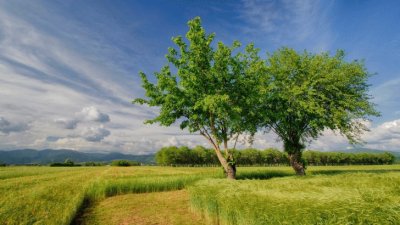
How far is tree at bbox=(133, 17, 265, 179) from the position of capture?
80.0ft

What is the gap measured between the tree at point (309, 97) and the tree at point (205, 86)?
14.0ft

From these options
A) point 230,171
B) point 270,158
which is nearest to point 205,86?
point 230,171

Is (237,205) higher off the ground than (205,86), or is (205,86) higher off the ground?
(205,86)

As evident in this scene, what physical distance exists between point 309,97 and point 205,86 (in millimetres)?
13822

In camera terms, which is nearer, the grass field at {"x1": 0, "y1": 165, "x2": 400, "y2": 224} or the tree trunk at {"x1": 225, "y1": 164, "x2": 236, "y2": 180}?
the grass field at {"x1": 0, "y1": 165, "x2": 400, "y2": 224}

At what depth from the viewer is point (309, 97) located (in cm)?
2983

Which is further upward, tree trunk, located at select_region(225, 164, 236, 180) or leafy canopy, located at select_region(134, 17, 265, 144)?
leafy canopy, located at select_region(134, 17, 265, 144)

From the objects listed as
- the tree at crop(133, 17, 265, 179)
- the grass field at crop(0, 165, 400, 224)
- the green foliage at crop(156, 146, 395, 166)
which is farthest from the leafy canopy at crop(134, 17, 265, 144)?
the green foliage at crop(156, 146, 395, 166)

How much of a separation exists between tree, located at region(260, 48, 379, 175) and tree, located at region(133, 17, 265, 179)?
4277mm

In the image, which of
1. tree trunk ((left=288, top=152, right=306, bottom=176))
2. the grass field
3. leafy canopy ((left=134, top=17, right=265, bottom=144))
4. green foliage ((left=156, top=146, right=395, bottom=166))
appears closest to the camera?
the grass field

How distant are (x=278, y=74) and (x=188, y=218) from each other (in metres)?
24.9

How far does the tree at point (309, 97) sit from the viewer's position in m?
29.7

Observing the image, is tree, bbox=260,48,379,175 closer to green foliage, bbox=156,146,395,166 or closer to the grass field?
the grass field

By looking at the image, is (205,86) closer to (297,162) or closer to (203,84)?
(203,84)
